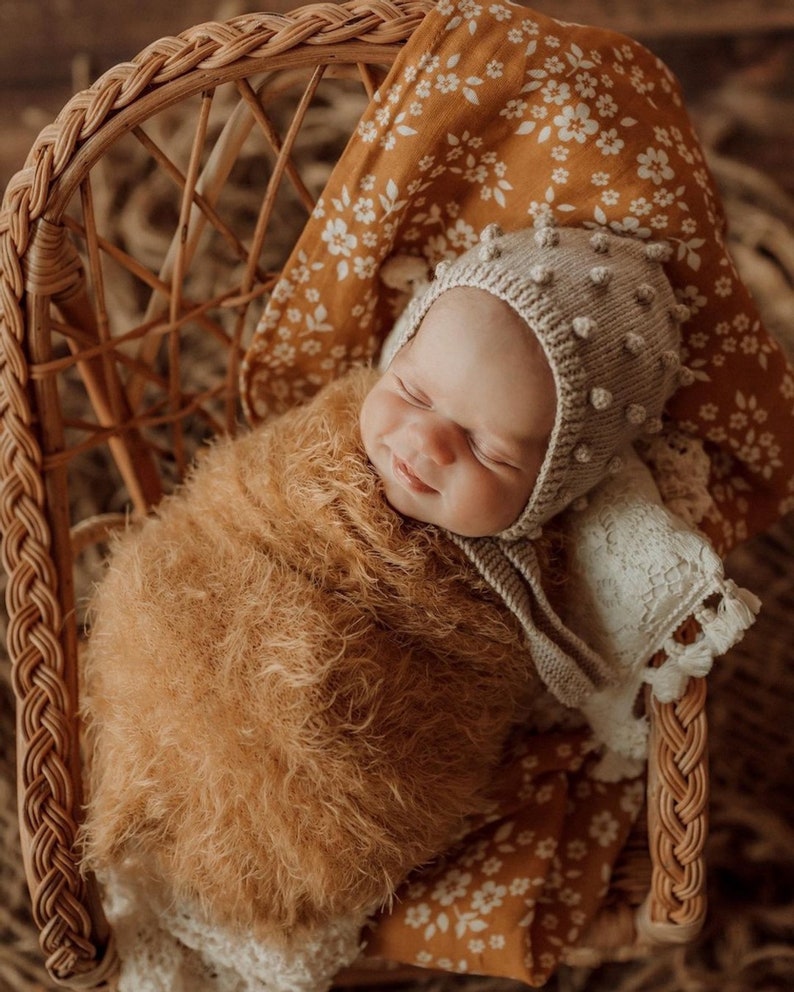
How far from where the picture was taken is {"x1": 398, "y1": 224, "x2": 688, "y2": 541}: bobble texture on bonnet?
2.62ft

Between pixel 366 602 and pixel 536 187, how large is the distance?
1.46 feet

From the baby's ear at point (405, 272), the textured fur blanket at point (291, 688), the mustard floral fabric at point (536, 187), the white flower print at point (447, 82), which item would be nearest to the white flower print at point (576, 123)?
the mustard floral fabric at point (536, 187)

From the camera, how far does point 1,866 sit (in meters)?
1.27

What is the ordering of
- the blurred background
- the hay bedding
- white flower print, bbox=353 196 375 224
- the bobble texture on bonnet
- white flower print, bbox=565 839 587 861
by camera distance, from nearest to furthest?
the bobble texture on bonnet → white flower print, bbox=353 196 375 224 → white flower print, bbox=565 839 587 861 → the hay bedding → the blurred background

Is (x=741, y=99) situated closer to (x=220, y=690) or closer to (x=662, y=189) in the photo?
(x=662, y=189)

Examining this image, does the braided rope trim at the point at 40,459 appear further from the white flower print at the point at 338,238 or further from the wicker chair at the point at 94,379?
the white flower print at the point at 338,238

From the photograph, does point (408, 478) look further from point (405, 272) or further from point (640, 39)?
point (640, 39)

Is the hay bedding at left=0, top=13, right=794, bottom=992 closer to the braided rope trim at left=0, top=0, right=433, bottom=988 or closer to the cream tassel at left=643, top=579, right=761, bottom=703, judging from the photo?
the braided rope trim at left=0, top=0, right=433, bottom=988

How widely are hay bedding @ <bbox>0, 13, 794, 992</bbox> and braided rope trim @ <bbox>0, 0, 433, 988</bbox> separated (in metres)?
0.38

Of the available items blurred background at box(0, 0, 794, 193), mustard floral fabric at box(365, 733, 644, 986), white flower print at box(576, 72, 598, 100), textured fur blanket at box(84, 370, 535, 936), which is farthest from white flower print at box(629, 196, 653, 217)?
blurred background at box(0, 0, 794, 193)

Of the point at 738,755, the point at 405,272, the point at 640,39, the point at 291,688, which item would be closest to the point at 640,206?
the point at 405,272

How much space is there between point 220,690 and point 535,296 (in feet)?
1.50

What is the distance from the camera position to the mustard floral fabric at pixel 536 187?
85cm

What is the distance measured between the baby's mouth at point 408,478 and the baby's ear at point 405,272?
0.81 ft
